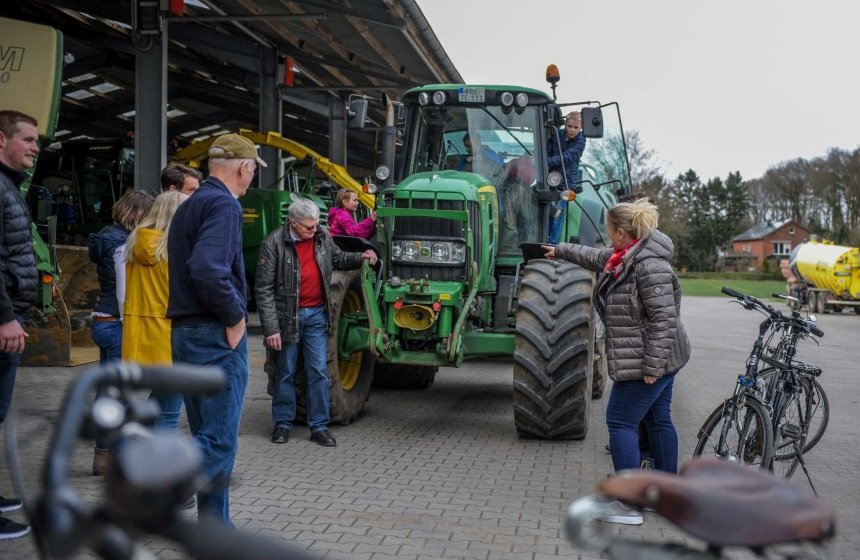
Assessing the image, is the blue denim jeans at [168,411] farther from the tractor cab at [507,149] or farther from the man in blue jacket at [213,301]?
the tractor cab at [507,149]

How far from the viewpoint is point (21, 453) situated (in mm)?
2229

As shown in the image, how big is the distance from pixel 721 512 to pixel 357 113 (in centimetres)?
748

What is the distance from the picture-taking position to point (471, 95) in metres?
9.12

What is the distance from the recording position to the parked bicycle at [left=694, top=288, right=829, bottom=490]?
21.0 ft

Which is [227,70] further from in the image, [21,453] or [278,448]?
[21,453]

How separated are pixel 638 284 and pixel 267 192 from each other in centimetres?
1077

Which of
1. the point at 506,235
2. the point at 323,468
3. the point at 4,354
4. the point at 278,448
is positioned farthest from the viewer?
the point at 506,235

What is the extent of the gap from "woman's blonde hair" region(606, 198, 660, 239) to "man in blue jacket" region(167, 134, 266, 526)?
7.36ft

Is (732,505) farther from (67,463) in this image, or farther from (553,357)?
(553,357)

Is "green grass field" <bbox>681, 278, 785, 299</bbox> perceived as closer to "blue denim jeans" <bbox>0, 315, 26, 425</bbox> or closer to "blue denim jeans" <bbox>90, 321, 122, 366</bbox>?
"blue denim jeans" <bbox>90, 321, 122, 366</bbox>

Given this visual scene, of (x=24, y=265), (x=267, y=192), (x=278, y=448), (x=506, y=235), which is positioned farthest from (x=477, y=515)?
(x=267, y=192)

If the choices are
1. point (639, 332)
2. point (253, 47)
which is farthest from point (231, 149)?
point (253, 47)

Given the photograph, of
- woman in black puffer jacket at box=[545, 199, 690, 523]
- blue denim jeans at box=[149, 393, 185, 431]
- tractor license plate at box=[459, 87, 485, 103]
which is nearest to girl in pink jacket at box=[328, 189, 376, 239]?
tractor license plate at box=[459, 87, 485, 103]

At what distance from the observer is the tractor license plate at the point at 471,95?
909 cm
